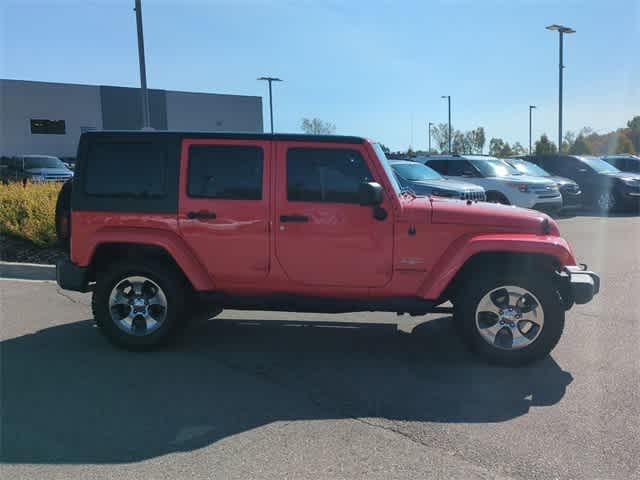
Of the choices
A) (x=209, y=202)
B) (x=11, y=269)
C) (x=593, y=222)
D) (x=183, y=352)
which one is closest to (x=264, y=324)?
(x=183, y=352)

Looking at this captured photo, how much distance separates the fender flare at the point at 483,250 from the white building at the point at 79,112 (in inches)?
1279

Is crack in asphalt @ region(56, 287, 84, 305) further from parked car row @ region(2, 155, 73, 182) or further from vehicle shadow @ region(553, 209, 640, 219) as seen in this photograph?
parked car row @ region(2, 155, 73, 182)

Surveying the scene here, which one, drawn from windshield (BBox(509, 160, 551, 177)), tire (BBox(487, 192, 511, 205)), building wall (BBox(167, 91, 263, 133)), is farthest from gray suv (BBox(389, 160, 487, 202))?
building wall (BBox(167, 91, 263, 133))

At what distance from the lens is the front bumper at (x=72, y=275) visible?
5188mm

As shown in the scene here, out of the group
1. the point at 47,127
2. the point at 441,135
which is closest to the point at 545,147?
the point at 441,135

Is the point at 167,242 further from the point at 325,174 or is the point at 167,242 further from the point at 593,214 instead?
the point at 593,214

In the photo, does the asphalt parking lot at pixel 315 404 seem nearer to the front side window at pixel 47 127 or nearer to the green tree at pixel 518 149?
the front side window at pixel 47 127

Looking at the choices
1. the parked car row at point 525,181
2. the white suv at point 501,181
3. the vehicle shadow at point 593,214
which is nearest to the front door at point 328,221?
the parked car row at point 525,181

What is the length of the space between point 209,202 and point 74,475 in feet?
8.25

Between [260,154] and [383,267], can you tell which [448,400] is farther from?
[260,154]

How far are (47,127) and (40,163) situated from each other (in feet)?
63.0

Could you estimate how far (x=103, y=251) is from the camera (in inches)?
205

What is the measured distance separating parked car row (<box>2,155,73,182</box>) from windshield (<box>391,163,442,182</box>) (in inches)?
573

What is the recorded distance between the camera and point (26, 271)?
8523 mm
